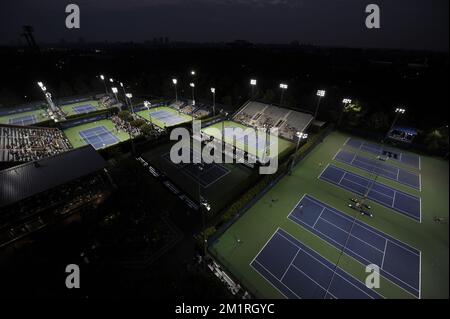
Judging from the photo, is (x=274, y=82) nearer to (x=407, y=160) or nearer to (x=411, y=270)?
(x=407, y=160)

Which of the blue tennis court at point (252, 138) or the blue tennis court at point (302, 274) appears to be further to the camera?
the blue tennis court at point (252, 138)

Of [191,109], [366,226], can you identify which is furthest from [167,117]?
Answer: [366,226]

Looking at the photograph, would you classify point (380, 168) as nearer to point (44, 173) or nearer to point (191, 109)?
point (191, 109)

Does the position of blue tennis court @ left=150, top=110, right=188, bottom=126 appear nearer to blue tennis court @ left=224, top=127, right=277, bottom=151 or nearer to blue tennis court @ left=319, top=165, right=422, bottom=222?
blue tennis court @ left=224, top=127, right=277, bottom=151

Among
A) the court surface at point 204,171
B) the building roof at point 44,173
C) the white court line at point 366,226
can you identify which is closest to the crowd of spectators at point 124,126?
the court surface at point 204,171

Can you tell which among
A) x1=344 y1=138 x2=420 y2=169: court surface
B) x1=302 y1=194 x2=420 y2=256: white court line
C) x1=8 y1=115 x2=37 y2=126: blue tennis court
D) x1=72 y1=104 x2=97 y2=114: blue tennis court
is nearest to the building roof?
x1=302 y1=194 x2=420 y2=256: white court line

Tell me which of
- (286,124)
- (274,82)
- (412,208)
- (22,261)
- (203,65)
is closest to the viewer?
(22,261)

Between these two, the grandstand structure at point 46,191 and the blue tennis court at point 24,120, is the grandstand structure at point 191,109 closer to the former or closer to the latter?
the grandstand structure at point 46,191
